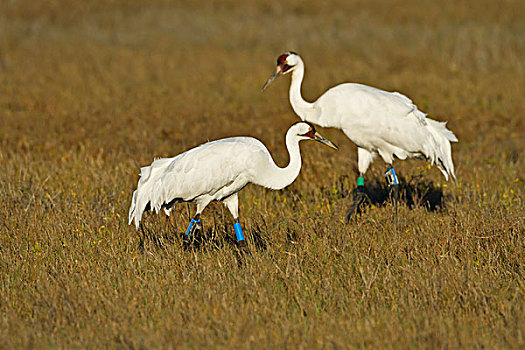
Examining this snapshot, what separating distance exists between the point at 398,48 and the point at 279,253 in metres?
11.8

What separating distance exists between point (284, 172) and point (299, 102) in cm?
150

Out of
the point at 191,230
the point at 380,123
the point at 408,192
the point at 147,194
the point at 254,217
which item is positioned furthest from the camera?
the point at 408,192

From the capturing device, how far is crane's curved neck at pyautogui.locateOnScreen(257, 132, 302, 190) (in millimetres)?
5633

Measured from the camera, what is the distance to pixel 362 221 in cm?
605

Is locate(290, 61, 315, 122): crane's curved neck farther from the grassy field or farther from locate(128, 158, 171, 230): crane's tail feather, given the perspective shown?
locate(128, 158, 171, 230): crane's tail feather

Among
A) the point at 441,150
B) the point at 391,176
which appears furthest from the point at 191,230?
the point at 441,150

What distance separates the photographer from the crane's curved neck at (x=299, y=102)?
6.88 metres

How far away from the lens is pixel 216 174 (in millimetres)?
5500

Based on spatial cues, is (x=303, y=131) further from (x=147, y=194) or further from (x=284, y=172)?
(x=147, y=194)

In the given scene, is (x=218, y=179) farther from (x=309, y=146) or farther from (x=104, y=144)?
(x=104, y=144)

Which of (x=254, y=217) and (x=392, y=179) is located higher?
(x=392, y=179)

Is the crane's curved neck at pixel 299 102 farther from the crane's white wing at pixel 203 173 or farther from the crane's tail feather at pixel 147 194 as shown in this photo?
the crane's tail feather at pixel 147 194

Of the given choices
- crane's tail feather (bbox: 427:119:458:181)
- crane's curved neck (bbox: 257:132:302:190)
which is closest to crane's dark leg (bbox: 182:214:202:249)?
crane's curved neck (bbox: 257:132:302:190)

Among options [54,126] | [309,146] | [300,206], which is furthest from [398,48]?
[300,206]
